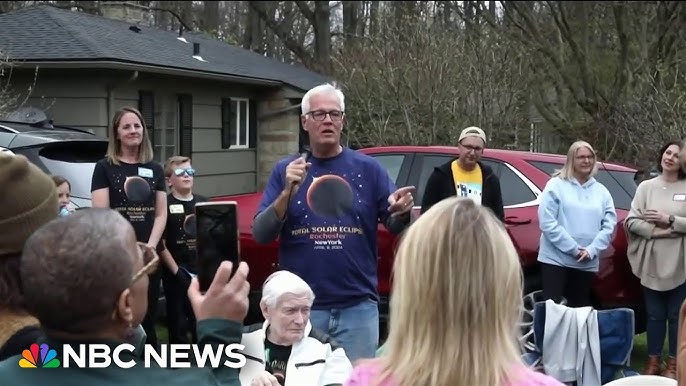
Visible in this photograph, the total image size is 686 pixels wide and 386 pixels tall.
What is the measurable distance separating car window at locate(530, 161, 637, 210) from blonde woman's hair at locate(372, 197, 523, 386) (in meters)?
5.77

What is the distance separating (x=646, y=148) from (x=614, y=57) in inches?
251

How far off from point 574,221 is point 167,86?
8787 mm

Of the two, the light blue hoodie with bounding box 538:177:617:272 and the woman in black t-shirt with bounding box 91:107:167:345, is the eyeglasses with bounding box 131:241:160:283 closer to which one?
the woman in black t-shirt with bounding box 91:107:167:345

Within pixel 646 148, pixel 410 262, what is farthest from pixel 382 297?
pixel 410 262

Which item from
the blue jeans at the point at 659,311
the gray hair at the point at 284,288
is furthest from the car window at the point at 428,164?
the gray hair at the point at 284,288

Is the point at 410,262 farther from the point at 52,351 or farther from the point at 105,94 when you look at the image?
the point at 105,94

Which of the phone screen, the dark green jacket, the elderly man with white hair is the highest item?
the phone screen

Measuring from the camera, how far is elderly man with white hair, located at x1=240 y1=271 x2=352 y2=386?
13.1 feet

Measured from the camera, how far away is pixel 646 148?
10.4 metres

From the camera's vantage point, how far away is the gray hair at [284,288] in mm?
4121

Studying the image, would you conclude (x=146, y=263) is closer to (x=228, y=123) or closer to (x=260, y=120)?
(x=228, y=123)

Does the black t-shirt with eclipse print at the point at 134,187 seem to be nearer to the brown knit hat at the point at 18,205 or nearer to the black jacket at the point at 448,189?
the black jacket at the point at 448,189

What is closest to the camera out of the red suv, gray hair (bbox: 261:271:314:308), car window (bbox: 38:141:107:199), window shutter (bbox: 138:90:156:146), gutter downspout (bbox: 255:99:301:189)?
gray hair (bbox: 261:271:314:308)

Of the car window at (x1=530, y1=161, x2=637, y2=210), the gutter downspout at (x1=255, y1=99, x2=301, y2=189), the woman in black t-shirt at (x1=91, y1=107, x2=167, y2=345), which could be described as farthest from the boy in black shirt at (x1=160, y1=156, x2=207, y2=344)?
the gutter downspout at (x1=255, y1=99, x2=301, y2=189)
